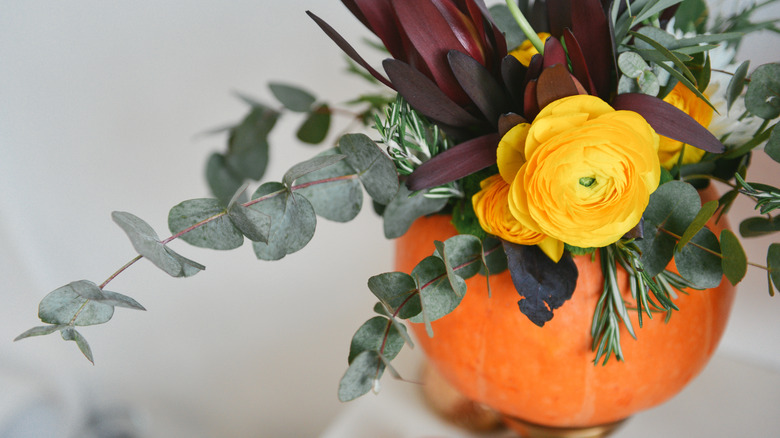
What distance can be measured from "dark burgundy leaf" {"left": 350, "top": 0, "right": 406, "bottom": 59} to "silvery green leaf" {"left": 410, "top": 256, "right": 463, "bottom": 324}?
0.45 feet

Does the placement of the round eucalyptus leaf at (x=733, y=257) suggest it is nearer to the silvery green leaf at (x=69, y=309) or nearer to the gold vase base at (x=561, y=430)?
the gold vase base at (x=561, y=430)

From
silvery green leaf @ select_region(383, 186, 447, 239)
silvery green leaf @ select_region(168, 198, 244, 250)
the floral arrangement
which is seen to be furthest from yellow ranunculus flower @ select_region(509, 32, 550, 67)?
silvery green leaf @ select_region(168, 198, 244, 250)

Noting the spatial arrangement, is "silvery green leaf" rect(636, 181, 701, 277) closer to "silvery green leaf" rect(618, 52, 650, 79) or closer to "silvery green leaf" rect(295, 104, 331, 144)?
"silvery green leaf" rect(618, 52, 650, 79)

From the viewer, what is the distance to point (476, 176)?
40 centimetres

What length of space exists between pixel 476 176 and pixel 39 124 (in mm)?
630

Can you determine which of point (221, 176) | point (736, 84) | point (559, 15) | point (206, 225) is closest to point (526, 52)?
point (559, 15)

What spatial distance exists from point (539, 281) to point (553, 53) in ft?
0.46

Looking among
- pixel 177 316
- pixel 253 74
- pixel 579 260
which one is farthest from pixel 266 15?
pixel 579 260

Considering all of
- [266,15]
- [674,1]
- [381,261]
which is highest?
[266,15]

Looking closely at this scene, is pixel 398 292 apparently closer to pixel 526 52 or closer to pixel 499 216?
pixel 499 216

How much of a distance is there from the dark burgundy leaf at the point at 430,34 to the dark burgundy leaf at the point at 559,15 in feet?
0.27

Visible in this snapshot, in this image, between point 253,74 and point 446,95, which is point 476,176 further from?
point 253,74

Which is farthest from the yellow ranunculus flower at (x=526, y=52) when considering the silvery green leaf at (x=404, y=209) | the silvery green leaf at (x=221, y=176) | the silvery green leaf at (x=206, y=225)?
the silvery green leaf at (x=221, y=176)

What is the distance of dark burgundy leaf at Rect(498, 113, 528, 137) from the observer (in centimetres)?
32
